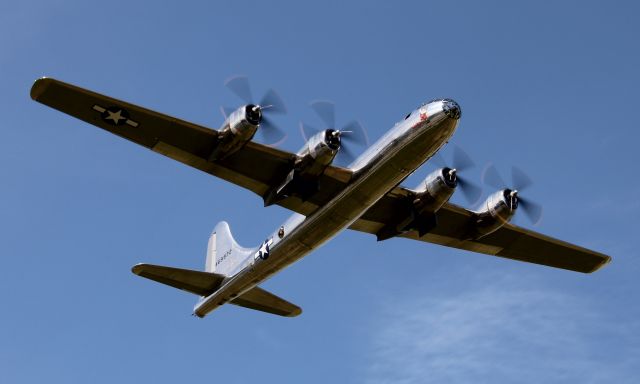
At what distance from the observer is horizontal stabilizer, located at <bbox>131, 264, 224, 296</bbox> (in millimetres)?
41531

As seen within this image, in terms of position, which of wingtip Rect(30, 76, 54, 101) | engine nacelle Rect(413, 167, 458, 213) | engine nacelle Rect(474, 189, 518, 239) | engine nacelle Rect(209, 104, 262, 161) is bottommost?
wingtip Rect(30, 76, 54, 101)

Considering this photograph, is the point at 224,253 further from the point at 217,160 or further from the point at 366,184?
the point at 366,184

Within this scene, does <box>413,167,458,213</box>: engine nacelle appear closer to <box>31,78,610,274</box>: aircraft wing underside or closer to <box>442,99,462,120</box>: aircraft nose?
<box>31,78,610,274</box>: aircraft wing underside

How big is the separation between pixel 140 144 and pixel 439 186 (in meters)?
13.0

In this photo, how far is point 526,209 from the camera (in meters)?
40.9

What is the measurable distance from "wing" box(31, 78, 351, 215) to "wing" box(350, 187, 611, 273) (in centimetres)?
466

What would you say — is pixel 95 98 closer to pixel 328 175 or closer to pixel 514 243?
pixel 328 175

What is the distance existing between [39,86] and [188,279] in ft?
41.5

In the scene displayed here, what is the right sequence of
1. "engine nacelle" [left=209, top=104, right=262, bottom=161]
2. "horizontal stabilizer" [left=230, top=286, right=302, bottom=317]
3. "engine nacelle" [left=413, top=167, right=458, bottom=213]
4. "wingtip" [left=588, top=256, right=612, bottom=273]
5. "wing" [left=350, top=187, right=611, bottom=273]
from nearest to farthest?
"engine nacelle" [left=209, top=104, right=262, bottom=161] → "engine nacelle" [left=413, top=167, right=458, bottom=213] → "wing" [left=350, top=187, right=611, bottom=273] → "horizontal stabilizer" [left=230, top=286, right=302, bottom=317] → "wingtip" [left=588, top=256, right=612, bottom=273]

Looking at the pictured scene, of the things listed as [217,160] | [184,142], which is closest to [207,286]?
[217,160]

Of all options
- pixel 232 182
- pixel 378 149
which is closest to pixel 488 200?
pixel 378 149

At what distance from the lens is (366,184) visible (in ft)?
120

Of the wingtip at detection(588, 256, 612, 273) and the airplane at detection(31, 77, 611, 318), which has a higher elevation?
the wingtip at detection(588, 256, 612, 273)

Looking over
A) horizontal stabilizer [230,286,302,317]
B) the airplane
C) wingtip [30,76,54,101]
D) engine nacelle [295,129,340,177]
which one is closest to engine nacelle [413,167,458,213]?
the airplane
